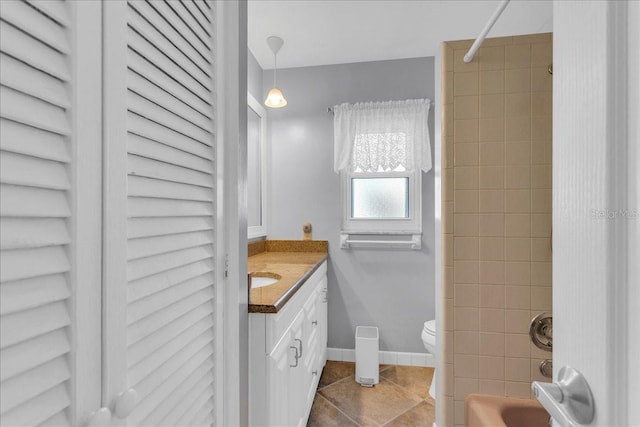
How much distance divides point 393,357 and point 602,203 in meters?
2.63

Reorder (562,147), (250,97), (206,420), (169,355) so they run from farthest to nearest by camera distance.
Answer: (250,97), (206,420), (169,355), (562,147)

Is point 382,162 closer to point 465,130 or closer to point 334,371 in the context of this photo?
point 465,130

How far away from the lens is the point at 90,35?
1.69 ft

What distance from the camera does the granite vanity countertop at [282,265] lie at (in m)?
1.27

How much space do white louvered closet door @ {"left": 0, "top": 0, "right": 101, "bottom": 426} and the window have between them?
2279mm

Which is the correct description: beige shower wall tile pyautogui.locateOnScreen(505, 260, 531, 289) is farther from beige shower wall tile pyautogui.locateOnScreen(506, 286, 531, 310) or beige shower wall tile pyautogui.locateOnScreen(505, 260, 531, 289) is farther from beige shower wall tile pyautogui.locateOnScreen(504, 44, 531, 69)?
beige shower wall tile pyautogui.locateOnScreen(504, 44, 531, 69)

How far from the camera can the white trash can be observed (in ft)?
7.80

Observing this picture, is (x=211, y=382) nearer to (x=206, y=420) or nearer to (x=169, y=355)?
(x=206, y=420)

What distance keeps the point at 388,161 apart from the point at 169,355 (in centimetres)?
226

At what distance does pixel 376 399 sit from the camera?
7.25ft

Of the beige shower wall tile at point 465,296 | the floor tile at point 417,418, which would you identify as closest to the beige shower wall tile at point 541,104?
the beige shower wall tile at point 465,296

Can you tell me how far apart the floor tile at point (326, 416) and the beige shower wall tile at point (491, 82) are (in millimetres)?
1936

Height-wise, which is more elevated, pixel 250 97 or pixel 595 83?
pixel 250 97

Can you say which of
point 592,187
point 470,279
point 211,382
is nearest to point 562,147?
point 592,187
